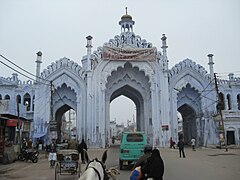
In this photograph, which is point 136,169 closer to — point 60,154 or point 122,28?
point 60,154

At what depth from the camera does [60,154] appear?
9.23m

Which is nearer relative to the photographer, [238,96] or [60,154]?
[60,154]

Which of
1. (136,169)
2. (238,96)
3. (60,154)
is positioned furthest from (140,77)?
(136,169)

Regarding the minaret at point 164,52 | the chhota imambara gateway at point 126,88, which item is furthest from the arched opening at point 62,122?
the minaret at point 164,52

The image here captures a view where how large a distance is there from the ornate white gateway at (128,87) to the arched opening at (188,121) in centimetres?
98

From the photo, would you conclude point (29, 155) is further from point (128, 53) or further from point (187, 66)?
point (187, 66)

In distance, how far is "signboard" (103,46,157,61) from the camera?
2734 cm

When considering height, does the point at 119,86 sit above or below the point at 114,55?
below

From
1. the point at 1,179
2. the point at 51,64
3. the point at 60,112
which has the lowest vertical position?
the point at 1,179

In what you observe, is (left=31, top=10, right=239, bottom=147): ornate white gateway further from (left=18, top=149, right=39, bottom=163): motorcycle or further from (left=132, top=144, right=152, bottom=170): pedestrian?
(left=132, top=144, right=152, bottom=170): pedestrian

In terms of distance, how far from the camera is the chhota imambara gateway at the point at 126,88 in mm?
26547

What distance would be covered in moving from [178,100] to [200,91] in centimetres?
277

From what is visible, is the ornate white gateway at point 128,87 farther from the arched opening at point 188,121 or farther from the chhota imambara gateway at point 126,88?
the arched opening at point 188,121

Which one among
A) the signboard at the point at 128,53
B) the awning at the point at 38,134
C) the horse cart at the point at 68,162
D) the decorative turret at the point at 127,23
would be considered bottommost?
the horse cart at the point at 68,162
